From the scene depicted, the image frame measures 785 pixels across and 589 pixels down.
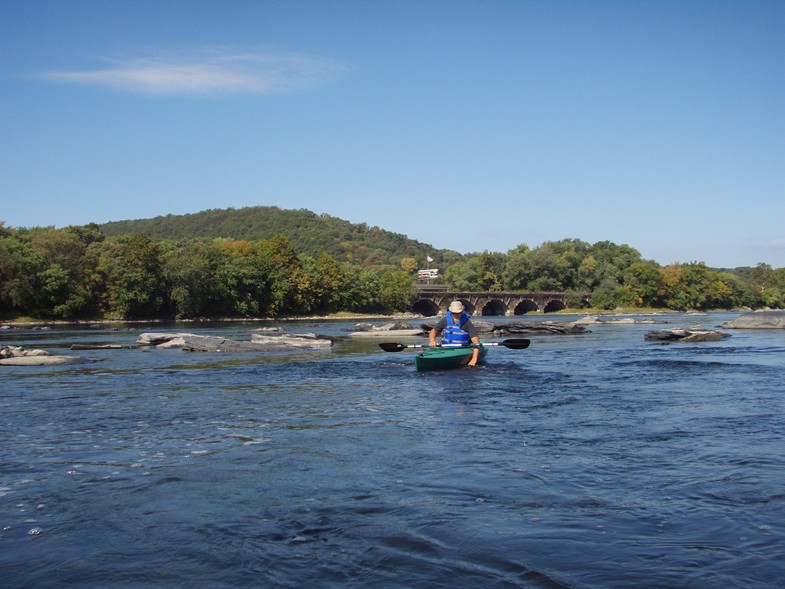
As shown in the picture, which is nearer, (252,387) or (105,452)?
(105,452)

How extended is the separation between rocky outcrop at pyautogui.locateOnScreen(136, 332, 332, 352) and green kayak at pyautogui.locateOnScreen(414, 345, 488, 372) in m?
17.5

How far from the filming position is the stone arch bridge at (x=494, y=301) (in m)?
165

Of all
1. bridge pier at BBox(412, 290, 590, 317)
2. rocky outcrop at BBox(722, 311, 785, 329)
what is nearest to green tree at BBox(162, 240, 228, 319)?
bridge pier at BBox(412, 290, 590, 317)

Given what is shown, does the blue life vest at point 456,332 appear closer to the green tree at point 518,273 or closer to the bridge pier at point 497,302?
the bridge pier at point 497,302

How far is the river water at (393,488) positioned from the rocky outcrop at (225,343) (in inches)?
772

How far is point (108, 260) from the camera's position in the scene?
101 metres

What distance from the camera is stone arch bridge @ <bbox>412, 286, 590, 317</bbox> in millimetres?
165250

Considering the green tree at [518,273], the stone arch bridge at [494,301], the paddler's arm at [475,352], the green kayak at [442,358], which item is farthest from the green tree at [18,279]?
the green tree at [518,273]

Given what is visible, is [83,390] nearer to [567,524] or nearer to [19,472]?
[19,472]

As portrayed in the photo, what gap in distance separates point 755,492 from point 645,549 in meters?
3.57

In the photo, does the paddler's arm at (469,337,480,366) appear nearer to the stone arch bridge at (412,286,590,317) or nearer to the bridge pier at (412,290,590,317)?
the stone arch bridge at (412,286,590,317)

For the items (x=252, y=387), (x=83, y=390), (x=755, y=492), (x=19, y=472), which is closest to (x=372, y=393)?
(x=252, y=387)

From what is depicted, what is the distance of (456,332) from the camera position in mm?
31203

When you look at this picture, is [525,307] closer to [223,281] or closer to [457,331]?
[223,281]
